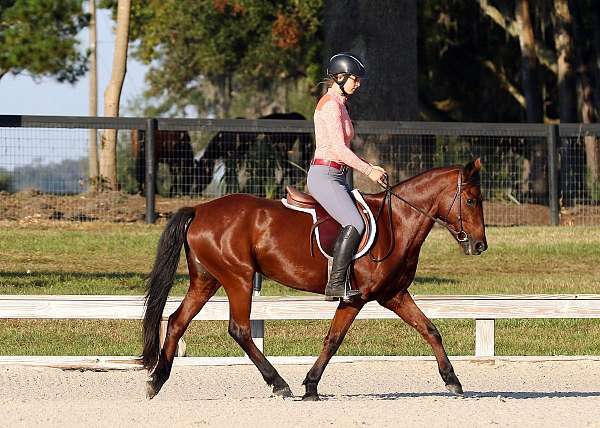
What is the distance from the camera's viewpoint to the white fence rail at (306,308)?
12797 mm

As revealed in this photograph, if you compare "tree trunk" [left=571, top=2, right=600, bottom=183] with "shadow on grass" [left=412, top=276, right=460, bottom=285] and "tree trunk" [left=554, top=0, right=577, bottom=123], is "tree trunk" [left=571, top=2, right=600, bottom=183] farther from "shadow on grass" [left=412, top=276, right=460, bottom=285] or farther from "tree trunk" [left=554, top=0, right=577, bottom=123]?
"shadow on grass" [left=412, top=276, right=460, bottom=285]

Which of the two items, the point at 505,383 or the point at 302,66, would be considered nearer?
the point at 505,383

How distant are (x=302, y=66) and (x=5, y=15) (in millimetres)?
18973

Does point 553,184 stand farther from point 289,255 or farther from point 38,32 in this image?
point 38,32

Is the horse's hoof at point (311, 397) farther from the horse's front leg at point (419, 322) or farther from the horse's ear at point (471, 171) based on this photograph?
the horse's ear at point (471, 171)

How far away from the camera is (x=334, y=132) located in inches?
416

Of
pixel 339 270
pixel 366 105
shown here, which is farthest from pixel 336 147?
pixel 366 105

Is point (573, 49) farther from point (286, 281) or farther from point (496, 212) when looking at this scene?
point (286, 281)

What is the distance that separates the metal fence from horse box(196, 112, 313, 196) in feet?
0.05

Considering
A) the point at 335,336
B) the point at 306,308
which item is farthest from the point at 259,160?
the point at 335,336

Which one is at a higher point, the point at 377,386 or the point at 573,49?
the point at 573,49

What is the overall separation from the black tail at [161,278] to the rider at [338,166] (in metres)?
1.04

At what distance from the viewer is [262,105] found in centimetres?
8256

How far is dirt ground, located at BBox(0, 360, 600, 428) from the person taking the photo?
9.42 metres
